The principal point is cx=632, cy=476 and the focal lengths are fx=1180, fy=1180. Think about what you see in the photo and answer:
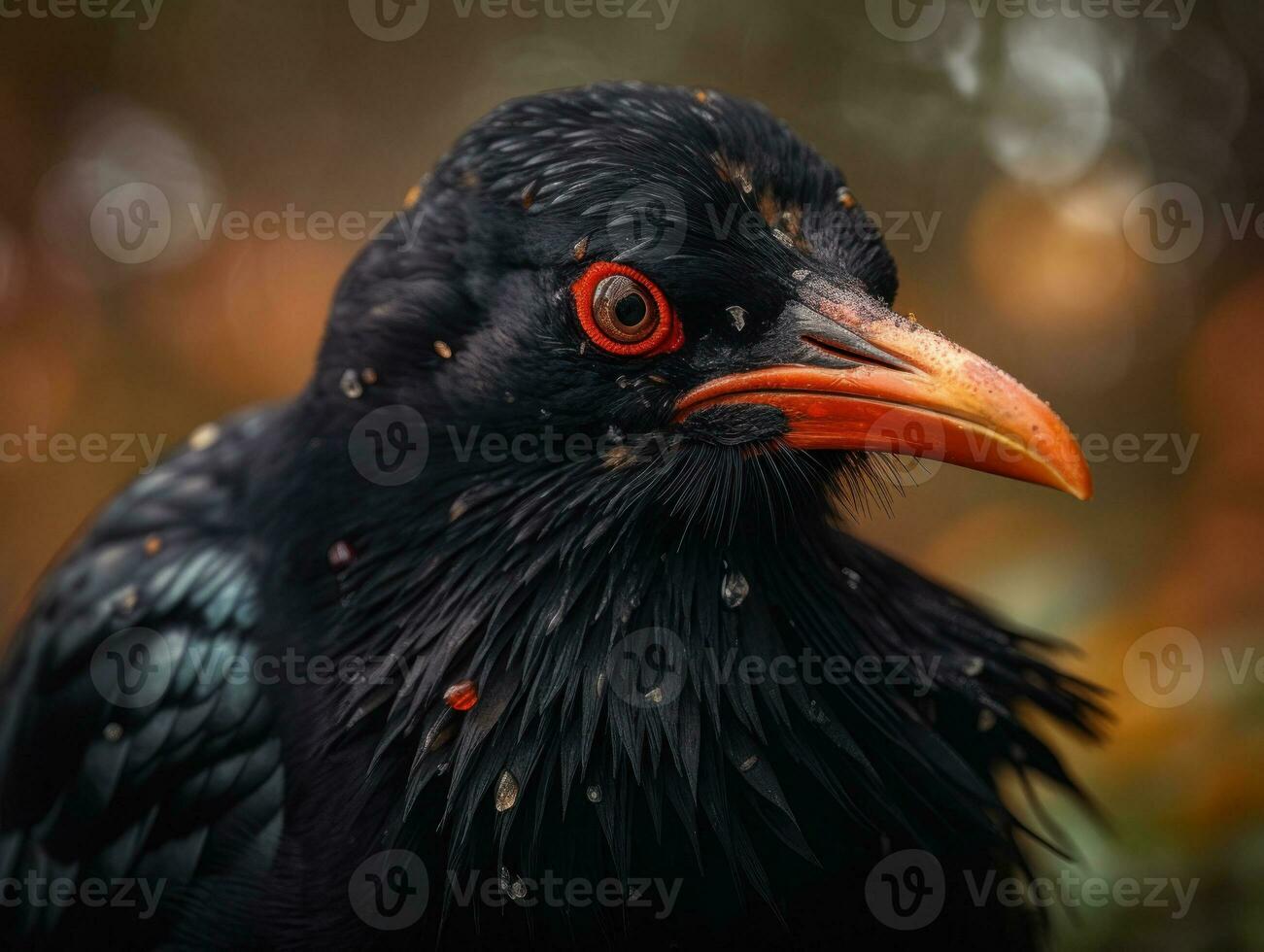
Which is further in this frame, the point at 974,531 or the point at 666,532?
the point at 974,531

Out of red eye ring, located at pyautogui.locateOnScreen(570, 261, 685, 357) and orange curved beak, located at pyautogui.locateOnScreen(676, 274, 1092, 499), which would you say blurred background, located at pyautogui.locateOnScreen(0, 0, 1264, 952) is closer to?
orange curved beak, located at pyautogui.locateOnScreen(676, 274, 1092, 499)

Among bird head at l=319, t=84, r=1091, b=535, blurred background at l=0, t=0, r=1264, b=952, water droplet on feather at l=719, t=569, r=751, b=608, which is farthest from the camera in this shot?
blurred background at l=0, t=0, r=1264, b=952

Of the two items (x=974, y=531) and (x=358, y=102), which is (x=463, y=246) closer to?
(x=974, y=531)

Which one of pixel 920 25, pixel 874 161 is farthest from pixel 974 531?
pixel 920 25

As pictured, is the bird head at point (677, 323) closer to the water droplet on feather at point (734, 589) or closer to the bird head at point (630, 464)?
the bird head at point (630, 464)

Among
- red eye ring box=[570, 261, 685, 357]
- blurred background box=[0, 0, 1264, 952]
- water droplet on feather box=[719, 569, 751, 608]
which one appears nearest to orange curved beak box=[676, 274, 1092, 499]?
red eye ring box=[570, 261, 685, 357]

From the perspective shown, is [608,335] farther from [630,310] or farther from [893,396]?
[893,396]

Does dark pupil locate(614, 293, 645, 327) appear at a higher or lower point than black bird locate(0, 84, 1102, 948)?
higher
